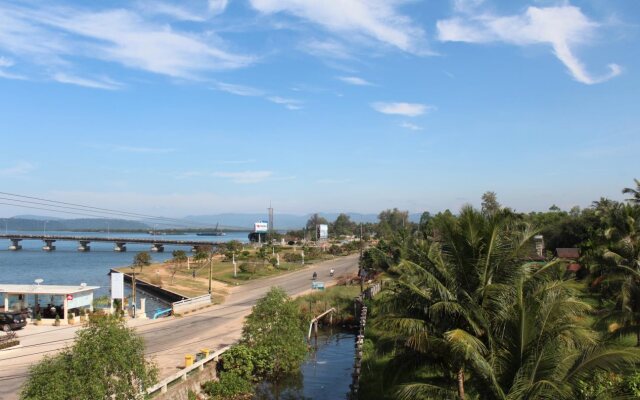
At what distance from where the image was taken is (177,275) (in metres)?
83.9

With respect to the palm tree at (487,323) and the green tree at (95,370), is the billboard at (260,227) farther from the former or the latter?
the palm tree at (487,323)

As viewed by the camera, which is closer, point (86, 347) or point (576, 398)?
point (576, 398)

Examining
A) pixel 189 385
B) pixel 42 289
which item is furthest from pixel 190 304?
pixel 189 385

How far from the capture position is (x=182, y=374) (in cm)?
2292

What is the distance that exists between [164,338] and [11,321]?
10233mm

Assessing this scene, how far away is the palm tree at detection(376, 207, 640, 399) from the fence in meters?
33.0

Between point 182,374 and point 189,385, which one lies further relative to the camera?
point 189,385

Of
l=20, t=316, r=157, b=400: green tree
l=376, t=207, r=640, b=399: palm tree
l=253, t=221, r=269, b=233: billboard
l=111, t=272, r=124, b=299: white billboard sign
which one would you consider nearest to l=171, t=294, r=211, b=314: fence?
l=111, t=272, r=124, b=299: white billboard sign

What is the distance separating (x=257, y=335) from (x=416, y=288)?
1679 cm

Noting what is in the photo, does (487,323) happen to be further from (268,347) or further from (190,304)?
(190,304)

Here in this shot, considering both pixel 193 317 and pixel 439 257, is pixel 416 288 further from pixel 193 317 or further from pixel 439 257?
pixel 193 317

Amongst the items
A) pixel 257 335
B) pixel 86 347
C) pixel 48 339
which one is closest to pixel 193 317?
pixel 48 339

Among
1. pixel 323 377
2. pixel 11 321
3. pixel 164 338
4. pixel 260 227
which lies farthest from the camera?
pixel 260 227

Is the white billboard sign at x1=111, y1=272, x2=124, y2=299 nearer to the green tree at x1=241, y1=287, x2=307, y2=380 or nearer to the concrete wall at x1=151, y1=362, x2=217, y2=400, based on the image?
the green tree at x1=241, y1=287, x2=307, y2=380
